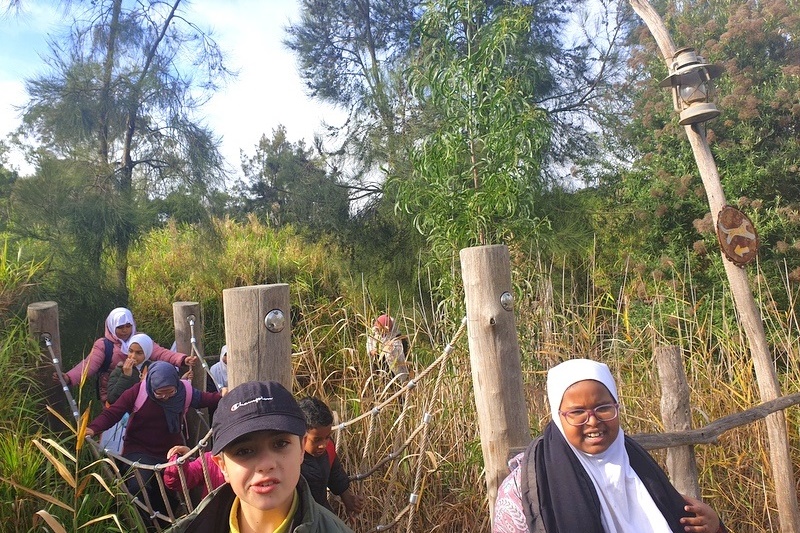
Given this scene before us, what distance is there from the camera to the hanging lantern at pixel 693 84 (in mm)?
3512

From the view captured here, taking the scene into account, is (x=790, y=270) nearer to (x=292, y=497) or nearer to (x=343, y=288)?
(x=343, y=288)

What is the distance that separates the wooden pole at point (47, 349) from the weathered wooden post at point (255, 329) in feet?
8.67

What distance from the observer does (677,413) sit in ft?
8.75

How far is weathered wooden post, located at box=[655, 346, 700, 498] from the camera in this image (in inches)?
101

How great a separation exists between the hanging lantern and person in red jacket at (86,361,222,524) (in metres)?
2.98

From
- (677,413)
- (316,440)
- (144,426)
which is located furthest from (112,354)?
(677,413)

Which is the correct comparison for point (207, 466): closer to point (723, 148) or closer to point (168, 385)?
point (168, 385)

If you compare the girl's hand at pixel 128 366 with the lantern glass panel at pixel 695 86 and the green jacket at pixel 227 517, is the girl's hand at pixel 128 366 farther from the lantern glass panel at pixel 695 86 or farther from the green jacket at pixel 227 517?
the lantern glass panel at pixel 695 86

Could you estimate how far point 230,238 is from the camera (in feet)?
26.4

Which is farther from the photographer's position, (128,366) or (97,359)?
(97,359)

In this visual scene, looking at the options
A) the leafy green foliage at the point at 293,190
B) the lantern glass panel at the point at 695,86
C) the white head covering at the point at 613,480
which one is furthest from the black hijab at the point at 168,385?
the leafy green foliage at the point at 293,190

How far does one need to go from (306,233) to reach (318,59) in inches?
90.3

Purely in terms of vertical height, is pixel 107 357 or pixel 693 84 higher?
pixel 693 84

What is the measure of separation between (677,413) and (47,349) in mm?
3790
